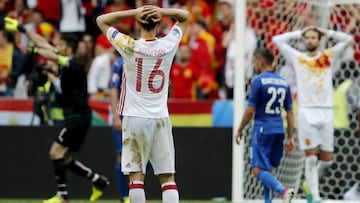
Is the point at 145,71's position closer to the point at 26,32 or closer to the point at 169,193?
the point at 169,193

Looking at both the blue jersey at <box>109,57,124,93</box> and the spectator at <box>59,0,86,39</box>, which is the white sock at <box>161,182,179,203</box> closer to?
the blue jersey at <box>109,57,124,93</box>

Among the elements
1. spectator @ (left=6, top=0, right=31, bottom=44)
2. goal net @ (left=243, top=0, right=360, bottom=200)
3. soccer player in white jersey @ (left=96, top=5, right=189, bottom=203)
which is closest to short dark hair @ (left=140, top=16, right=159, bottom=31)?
soccer player in white jersey @ (left=96, top=5, right=189, bottom=203)

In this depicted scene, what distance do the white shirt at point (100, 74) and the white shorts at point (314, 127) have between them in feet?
16.9

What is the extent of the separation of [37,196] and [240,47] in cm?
409

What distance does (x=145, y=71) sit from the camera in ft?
33.9

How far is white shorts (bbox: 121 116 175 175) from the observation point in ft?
34.1

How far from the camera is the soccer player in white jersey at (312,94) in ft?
45.9

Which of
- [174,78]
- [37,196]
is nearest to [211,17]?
[174,78]

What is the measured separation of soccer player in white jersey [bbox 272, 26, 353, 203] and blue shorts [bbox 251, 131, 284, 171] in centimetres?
119

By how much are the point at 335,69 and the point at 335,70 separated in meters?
0.01

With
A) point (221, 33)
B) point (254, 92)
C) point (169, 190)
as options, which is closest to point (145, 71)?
point (169, 190)

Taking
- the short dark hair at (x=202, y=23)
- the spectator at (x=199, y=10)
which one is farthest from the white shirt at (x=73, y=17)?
the short dark hair at (x=202, y=23)

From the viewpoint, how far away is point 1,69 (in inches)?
727

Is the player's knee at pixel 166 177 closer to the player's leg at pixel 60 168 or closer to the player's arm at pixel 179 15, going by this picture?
the player's arm at pixel 179 15
